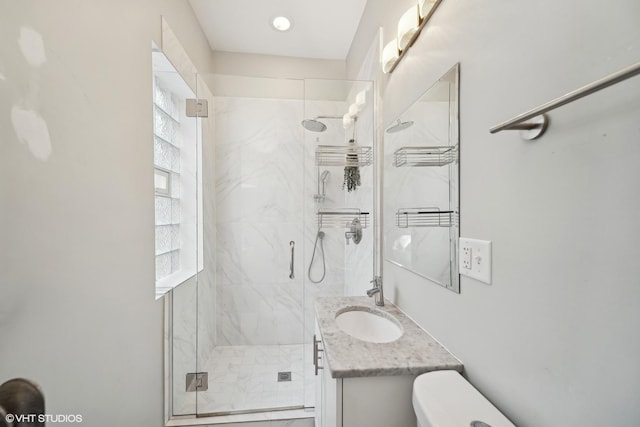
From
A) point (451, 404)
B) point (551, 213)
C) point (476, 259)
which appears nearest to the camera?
point (551, 213)

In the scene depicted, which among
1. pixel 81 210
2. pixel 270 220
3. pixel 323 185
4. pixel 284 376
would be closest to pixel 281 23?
pixel 323 185

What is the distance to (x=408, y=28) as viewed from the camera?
4.03ft

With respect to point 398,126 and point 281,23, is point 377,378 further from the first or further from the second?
point 281,23

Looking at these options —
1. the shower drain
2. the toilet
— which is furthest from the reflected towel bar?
the shower drain

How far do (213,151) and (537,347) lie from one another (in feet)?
7.64

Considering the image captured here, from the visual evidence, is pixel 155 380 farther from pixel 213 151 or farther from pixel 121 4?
pixel 121 4

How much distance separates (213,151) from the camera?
2250 millimetres

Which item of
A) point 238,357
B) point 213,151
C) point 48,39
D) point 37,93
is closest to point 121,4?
point 48,39

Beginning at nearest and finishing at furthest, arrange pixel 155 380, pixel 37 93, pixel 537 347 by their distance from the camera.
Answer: pixel 537 347 < pixel 37 93 < pixel 155 380

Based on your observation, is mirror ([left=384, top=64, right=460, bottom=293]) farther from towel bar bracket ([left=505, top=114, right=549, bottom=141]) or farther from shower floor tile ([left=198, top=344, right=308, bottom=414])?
shower floor tile ([left=198, top=344, right=308, bottom=414])

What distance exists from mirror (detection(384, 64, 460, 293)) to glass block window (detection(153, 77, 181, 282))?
1.60m

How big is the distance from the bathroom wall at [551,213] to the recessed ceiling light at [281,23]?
1.66 m

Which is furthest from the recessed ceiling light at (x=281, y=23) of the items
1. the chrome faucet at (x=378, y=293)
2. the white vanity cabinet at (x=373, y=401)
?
the white vanity cabinet at (x=373, y=401)

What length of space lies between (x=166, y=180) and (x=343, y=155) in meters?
1.39
